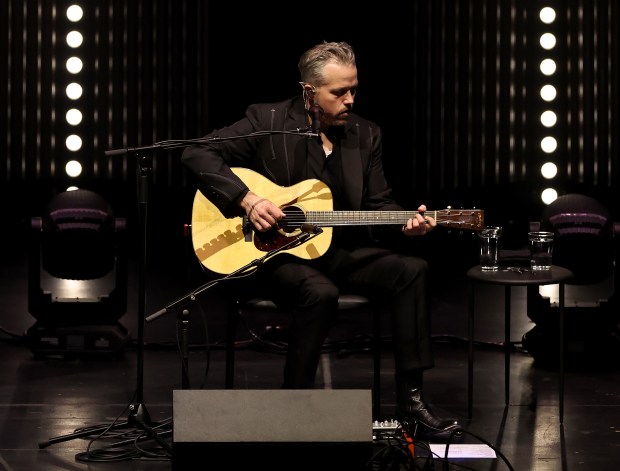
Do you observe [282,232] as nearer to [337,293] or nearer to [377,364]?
[337,293]

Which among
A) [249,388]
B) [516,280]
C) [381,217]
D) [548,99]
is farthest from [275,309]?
[548,99]

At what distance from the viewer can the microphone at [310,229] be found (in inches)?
160

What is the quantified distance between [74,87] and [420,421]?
394 cm

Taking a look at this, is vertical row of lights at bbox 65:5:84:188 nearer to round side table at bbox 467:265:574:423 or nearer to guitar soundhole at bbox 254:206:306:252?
guitar soundhole at bbox 254:206:306:252

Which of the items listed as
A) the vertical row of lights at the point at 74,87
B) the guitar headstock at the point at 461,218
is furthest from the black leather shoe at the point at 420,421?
the vertical row of lights at the point at 74,87

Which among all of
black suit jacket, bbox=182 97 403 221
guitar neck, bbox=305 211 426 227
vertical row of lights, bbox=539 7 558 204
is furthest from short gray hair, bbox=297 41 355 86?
vertical row of lights, bbox=539 7 558 204

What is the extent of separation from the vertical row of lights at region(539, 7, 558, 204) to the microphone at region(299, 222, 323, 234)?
3012mm

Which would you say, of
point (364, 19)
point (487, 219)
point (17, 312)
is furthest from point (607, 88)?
point (17, 312)

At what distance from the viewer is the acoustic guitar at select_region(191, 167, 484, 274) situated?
13.9 feet

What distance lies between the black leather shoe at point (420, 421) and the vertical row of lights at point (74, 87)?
3.68m

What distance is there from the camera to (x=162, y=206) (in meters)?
7.59

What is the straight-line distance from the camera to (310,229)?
13.5 feet

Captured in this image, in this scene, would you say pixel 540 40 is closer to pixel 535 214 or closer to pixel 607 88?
pixel 607 88

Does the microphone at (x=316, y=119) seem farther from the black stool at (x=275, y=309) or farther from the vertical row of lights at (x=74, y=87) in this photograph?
the vertical row of lights at (x=74, y=87)
